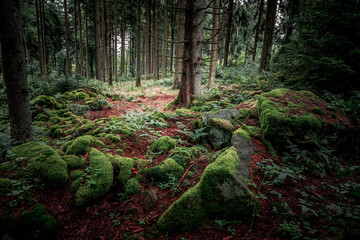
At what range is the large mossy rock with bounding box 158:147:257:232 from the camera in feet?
7.03

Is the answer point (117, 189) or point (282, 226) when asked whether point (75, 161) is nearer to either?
point (117, 189)

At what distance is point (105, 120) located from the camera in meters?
5.36

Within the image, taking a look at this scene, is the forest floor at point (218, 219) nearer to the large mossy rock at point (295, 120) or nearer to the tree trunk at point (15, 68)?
the large mossy rock at point (295, 120)

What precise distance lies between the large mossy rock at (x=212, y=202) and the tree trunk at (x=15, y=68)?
4.13 meters

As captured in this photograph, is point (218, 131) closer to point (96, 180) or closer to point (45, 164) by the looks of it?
point (96, 180)

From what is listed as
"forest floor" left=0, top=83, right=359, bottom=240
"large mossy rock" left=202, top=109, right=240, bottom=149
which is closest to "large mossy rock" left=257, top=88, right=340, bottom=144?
"forest floor" left=0, top=83, right=359, bottom=240

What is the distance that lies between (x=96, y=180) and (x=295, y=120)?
160 inches

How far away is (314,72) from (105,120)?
778 cm

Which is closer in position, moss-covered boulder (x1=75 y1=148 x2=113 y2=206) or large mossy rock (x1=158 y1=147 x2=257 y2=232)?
large mossy rock (x1=158 y1=147 x2=257 y2=232)

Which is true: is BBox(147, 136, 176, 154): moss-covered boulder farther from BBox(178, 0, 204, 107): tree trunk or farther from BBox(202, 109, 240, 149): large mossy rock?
BBox(178, 0, 204, 107): tree trunk

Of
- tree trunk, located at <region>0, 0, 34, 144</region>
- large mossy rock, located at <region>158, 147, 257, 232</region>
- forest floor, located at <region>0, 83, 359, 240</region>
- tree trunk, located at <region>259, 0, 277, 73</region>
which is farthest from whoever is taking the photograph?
tree trunk, located at <region>259, 0, 277, 73</region>

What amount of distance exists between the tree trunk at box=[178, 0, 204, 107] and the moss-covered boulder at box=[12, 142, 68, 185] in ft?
17.4

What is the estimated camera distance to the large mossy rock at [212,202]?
2.14m

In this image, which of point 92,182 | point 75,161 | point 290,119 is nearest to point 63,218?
point 92,182
